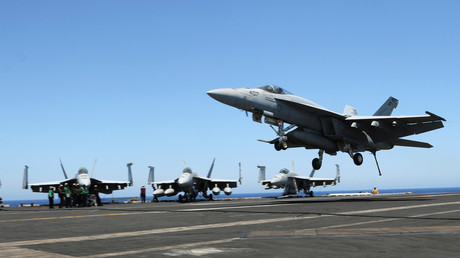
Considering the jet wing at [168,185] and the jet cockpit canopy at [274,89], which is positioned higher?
the jet cockpit canopy at [274,89]

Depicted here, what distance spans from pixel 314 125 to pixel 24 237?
21062 mm

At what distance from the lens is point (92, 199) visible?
38750 mm

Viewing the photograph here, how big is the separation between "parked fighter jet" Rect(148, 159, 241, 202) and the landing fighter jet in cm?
1530

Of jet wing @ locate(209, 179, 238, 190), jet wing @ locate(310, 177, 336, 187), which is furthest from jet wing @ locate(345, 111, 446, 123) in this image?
jet wing @ locate(310, 177, 336, 187)

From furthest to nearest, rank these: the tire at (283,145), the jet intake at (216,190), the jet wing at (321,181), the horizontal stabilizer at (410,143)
A: the jet wing at (321,181) → the jet intake at (216,190) → the horizontal stabilizer at (410,143) → the tire at (283,145)

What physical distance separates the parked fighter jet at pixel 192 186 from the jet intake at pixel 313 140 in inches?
736

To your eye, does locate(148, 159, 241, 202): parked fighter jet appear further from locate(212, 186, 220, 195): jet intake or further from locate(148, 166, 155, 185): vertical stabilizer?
locate(148, 166, 155, 185): vertical stabilizer

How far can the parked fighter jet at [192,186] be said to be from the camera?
44938mm

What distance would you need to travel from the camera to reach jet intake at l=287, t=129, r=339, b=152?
2759cm

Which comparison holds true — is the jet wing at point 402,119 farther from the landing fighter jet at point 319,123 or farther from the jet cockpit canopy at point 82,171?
the jet cockpit canopy at point 82,171

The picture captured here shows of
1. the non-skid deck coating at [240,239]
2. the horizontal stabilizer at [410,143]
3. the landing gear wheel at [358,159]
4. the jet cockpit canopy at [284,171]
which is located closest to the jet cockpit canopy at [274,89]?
the landing gear wheel at [358,159]

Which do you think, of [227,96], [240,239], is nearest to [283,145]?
[227,96]

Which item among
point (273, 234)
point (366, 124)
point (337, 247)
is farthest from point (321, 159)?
point (337, 247)

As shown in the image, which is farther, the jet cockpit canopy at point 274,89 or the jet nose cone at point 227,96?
the jet cockpit canopy at point 274,89
